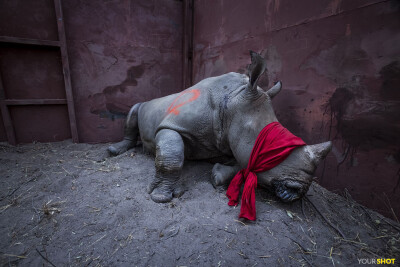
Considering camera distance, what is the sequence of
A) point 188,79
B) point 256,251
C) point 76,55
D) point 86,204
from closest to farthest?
1. point 256,251
2. point 86,204
3. point 76,55
4. point 188,79

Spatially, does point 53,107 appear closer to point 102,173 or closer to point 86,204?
point 102,173

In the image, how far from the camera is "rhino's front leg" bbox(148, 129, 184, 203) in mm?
2080

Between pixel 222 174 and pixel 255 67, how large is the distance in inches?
49.3

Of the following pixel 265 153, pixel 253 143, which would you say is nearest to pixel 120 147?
pixel 253 143

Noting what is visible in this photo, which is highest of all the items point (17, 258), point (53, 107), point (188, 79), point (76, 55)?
point (76, 55)

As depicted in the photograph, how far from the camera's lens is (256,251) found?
4.87 ft

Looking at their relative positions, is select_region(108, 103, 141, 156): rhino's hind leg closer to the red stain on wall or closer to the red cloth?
the red stain on wall

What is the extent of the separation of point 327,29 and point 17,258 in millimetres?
3548

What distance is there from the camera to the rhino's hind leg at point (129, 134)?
3.48 m

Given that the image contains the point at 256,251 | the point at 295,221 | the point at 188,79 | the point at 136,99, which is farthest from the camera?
the point at 188,79

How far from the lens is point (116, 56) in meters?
3.96

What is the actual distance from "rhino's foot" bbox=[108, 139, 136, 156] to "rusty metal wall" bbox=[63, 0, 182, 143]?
0.70 meters

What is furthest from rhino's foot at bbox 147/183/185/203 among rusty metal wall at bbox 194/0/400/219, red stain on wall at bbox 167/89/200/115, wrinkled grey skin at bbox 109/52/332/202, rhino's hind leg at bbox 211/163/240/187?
rusty metal wall at bbox 194/0/400/219

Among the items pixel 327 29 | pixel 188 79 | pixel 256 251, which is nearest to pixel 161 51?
pixel 188 79
